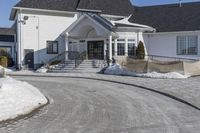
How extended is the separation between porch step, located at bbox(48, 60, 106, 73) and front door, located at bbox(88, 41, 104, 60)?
2911 millimetres

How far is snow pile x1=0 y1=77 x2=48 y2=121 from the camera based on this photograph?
11.2 m

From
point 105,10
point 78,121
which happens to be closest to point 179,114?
point 78,121

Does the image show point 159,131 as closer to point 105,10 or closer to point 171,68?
point 171,68

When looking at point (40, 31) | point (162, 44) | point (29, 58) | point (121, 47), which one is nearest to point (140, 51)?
point (121, 47)

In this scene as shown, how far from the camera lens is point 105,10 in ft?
132

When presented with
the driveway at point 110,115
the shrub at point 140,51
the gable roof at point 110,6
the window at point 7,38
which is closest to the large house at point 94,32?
the gable roof at point 110,6

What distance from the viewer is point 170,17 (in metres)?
38.2

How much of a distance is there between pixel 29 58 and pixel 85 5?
8037mm

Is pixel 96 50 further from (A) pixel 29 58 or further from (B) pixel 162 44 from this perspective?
(A) pixel 29 58

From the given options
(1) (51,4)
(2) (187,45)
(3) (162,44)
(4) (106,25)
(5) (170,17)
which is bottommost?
(2) (187,45)

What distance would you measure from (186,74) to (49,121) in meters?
15.9

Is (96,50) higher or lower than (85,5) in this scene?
lower

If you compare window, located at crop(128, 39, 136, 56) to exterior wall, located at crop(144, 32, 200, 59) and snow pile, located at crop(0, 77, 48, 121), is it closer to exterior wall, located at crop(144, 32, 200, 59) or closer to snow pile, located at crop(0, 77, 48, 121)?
exterior wall, located at crop(144, 32, 200, 59)

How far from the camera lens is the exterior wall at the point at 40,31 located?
36375mm
